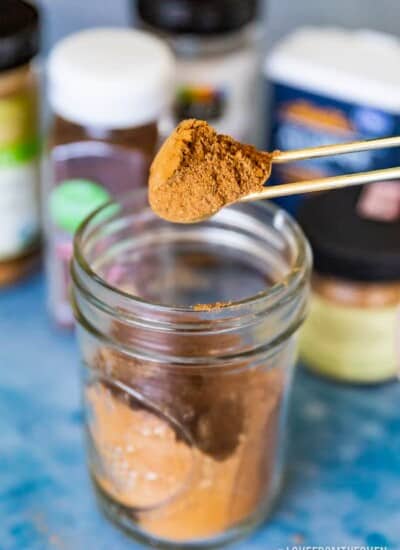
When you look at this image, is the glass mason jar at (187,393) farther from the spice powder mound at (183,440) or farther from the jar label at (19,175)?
the jar label at (19,175)

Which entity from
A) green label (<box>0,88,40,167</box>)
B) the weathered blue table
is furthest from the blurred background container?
the weathered blue table

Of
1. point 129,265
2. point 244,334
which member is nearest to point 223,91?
point 129,265

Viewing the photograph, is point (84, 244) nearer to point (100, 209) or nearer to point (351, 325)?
point (100, 209)

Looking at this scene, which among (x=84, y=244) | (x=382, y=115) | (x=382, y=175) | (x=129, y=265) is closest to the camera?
(x=382, y=175)

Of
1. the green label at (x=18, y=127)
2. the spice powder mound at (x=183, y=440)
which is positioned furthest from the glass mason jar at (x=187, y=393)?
the green label at (x=18, y=127)

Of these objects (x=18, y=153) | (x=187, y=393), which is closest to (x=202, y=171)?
(x=187, y=393)
